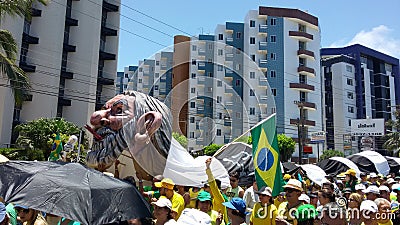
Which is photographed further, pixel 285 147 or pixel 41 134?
pixel 285 147

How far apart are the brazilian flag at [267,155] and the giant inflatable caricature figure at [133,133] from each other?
6.18ft

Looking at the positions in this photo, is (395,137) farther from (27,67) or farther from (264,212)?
(264,212)

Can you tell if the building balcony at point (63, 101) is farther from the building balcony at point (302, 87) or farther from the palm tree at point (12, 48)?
the building balcony at point (302, 87)

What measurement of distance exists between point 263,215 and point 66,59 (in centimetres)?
3007

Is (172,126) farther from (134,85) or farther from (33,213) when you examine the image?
(33,213)

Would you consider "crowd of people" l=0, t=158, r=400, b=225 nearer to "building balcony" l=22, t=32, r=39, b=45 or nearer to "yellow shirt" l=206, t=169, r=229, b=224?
"yellow shirt" l=206, t=169, r=229, b=224

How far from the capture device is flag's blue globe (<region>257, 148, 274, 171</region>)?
19.9 feet

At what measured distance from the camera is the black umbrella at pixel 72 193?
4.36 m

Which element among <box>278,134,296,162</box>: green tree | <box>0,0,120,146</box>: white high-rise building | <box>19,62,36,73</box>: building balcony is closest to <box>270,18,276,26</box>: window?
<box>278,134,296,162</box>: green tree

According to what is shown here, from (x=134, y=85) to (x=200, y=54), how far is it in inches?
69.7

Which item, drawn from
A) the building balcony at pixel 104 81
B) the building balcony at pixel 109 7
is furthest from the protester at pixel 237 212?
the building balcony at pixel 109 7

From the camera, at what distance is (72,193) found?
4.55m

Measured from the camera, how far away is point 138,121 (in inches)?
280

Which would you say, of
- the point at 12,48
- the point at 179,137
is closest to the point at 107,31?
the point at 12,48
